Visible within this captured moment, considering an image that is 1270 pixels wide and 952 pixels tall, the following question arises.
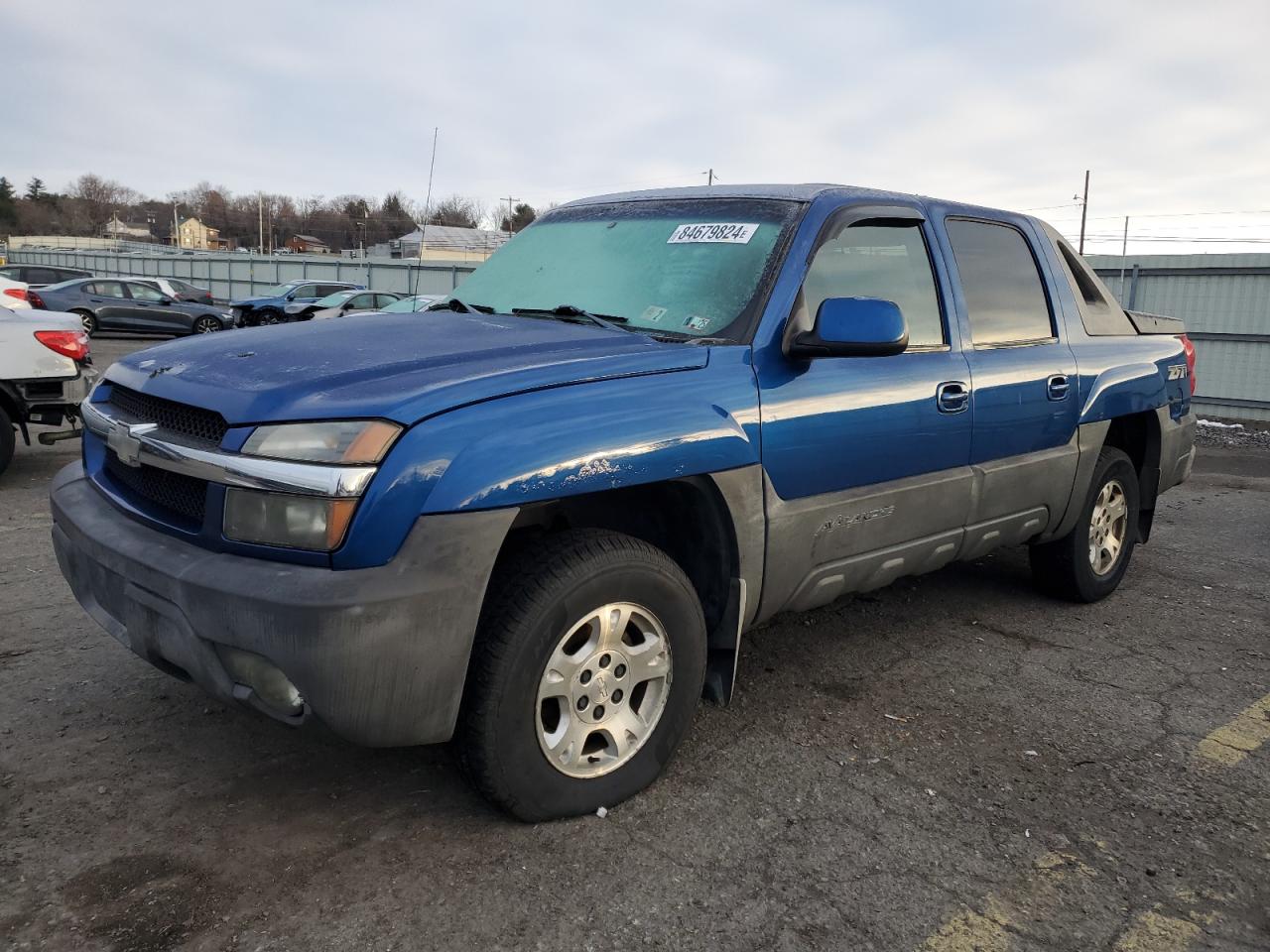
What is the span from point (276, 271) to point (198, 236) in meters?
77.3

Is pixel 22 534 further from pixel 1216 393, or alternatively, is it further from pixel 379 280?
pixel 379 280

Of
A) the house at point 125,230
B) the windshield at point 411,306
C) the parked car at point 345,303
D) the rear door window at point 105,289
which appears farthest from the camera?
the house at point 125,230

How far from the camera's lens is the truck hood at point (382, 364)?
2.46 m

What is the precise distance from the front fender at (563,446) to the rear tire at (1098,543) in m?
2.54

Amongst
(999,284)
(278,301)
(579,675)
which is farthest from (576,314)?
(278,301)

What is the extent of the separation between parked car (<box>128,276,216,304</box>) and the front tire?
23.6 m

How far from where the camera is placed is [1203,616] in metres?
4.94

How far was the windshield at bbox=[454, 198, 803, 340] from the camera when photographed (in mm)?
3250

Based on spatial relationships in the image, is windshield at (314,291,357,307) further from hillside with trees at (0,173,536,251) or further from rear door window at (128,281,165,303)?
hillside with trees at (0,173,536,251)

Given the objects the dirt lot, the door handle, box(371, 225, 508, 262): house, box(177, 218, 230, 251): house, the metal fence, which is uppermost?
box(177, 218, 230, 251): house

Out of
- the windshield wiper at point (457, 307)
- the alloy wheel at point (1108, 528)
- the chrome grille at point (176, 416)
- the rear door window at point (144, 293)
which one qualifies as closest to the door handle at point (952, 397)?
the alloy wheel at point (1108, 528)

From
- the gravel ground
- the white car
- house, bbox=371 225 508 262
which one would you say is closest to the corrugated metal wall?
the gravel ground

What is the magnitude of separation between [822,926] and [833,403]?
1589 mm

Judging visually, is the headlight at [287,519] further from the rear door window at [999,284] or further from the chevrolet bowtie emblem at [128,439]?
the rear door window at [999,284]
